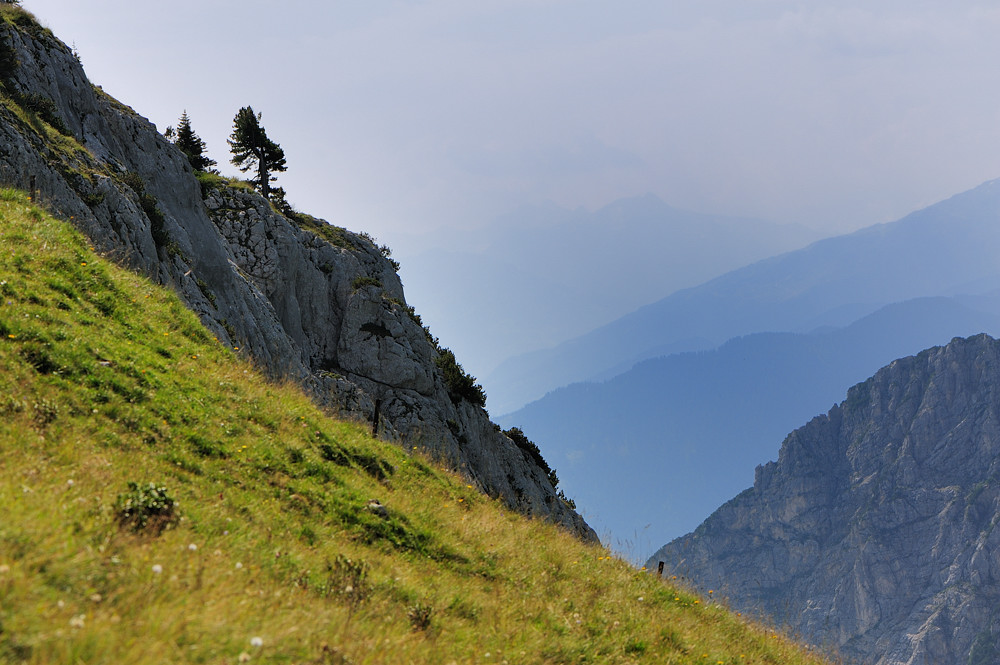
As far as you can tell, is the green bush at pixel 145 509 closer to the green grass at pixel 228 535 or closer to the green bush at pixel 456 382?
the green grass at pixel 228 535

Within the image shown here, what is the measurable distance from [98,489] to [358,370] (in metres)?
35.0

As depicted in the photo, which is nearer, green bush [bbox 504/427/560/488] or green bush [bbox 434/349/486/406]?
green bush [bbox 434/349/486/406]

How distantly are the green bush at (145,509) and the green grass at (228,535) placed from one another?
8 cm

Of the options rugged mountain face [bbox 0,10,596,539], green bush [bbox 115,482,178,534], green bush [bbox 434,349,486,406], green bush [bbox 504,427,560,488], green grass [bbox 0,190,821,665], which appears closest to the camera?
green grass [bbox 0,190,821,665]

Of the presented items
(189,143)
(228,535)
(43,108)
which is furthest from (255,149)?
(228,535)

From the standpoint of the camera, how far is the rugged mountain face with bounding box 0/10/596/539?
22688mm

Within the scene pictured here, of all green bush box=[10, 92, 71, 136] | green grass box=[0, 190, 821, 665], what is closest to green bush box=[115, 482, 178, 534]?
green grass box=[0, 190, 821, 665]

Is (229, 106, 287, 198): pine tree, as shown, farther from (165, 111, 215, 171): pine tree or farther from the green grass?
the green grass

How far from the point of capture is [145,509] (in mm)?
7160

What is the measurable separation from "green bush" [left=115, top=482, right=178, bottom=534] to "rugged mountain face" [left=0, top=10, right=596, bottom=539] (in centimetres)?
1147

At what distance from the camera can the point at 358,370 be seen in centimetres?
4194

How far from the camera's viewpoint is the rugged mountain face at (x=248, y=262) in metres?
22.7

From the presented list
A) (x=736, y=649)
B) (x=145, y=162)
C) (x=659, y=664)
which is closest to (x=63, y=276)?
(x=659, y=664)

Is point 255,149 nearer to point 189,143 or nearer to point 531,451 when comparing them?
point 189,143
